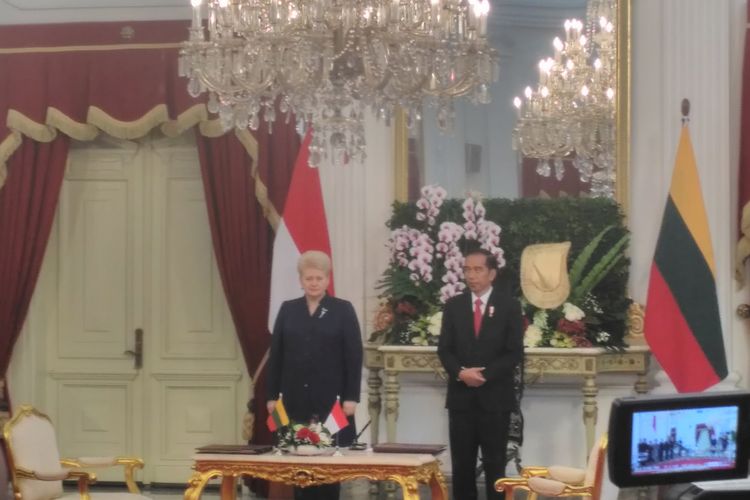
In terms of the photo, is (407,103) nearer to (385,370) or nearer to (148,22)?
(385,370)

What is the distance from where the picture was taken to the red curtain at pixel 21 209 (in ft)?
27.7

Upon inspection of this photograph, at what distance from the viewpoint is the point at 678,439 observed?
2035 mm

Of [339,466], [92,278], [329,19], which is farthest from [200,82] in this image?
[92,278]

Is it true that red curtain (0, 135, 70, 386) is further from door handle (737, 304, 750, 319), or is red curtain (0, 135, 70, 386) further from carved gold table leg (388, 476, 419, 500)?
door handle (737, 304, 750, 319)

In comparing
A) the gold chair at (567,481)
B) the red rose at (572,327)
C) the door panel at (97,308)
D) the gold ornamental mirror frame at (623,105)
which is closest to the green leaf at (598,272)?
the red rose at (572,327)

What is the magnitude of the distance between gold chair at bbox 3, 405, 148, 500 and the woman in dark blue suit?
0.86 meters

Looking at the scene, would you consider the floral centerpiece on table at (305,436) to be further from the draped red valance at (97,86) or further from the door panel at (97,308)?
the door panel at (97,308)

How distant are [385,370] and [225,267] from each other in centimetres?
138

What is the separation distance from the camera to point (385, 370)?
7.65 meters

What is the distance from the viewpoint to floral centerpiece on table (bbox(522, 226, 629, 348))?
7.52 m

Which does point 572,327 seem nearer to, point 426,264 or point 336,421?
point 426,264

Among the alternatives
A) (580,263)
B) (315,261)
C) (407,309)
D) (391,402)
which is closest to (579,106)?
(580,263)

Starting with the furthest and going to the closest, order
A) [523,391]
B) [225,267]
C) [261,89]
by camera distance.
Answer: [225,267], [523,391], [261,89]

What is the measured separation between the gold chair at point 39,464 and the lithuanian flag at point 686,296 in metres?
3.08
